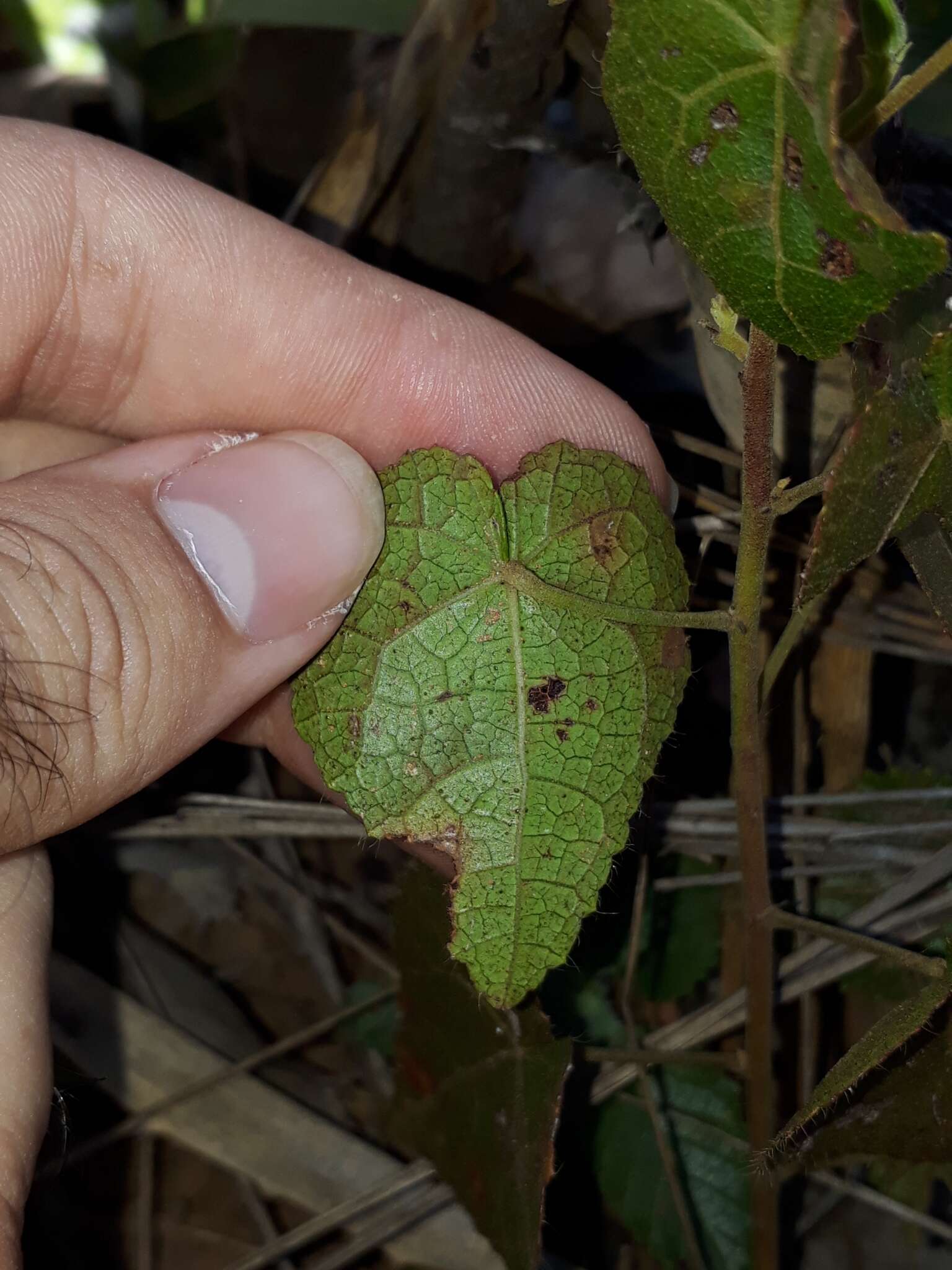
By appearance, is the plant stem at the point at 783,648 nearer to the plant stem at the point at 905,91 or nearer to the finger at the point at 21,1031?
the plant stem at the point at 905,91

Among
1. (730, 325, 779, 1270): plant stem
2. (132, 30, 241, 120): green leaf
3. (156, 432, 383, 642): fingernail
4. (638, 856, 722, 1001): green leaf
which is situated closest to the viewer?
(730, 325, 779, 1270): plant stem

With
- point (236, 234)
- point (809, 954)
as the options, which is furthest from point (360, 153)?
point (809, 954)

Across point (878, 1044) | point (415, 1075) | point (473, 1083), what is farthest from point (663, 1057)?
point (878, 1044)

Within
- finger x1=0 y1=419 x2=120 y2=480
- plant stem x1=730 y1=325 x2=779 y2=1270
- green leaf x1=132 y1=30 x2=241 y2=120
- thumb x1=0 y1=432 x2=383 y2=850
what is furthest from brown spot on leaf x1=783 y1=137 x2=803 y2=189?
green leaf x1=132 y1=30 x2=241 y2=120

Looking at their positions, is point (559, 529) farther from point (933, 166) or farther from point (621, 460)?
point (933, 166)

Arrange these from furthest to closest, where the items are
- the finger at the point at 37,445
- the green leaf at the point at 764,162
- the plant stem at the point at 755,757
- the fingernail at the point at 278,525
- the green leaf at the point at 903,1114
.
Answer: the finger at the point at 37,445, the fingernail at the point at 278,525, the green leaf at the point at 903,1114, the plant stem at the point at 755,757, the green leaf at the point at 764,162

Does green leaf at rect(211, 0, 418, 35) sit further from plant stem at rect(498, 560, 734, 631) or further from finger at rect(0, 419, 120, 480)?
plant stem at rect(498, 560, 734, 631)

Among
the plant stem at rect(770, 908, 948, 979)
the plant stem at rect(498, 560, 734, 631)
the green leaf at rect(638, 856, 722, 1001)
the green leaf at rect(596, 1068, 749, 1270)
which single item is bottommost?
the green leaf at rect(596, 1068, 749, 1270)

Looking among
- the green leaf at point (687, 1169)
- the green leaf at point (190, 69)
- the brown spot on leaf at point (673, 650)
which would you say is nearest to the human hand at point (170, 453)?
the brown spot on leaf at point (673, 650)
